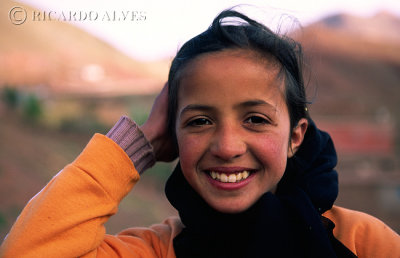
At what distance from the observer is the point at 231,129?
152 cm

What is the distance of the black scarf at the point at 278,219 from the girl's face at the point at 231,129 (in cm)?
7

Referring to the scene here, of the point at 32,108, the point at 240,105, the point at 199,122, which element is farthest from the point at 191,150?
the point at 32,108

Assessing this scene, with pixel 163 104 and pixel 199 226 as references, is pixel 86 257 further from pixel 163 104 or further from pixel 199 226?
pixel 163 104

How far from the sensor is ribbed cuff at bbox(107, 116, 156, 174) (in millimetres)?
1715

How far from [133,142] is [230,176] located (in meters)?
0.48

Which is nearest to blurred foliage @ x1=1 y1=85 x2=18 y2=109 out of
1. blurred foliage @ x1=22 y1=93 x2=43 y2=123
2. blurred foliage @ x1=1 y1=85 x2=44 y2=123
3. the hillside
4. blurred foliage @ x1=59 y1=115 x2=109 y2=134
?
blurred foliage @ x1=1 y1=85 x2=44 y2=123

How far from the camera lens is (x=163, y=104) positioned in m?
1.90

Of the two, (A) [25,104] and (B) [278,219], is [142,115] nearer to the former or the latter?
(A) [25,104]

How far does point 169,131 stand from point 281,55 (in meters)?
0.65

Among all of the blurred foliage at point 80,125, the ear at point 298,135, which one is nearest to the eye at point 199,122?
the ear at point 298,135

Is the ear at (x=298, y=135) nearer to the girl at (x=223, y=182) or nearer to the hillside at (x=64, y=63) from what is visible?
the girl at (x=223, y=182)

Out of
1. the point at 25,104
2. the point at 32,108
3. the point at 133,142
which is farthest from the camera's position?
the point at 25,104

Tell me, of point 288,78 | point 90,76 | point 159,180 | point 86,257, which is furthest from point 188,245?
point 90,76

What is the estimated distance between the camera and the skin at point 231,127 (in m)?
1.53
